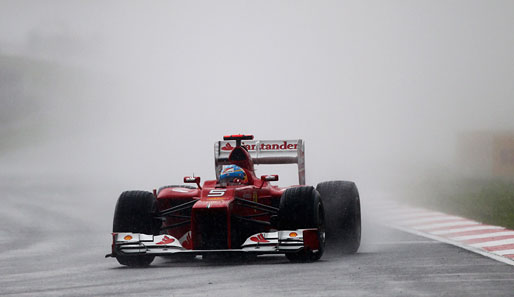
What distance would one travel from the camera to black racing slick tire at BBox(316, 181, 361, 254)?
13922 mm

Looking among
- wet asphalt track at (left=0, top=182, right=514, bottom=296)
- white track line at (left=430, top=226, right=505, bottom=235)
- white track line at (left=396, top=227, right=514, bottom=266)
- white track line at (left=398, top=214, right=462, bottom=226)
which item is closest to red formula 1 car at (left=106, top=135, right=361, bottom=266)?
wet asphalt track at (left=0, top=182, right=514, bottom=296)

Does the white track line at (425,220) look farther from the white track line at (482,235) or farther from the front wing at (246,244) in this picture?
the front wing at (246,244)

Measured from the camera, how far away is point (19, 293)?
9969 millimetres

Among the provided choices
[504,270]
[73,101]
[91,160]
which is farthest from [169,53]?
[504,270]

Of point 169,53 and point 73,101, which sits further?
point 73,101

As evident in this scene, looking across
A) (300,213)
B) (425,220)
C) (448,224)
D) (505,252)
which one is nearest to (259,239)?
(300,213)

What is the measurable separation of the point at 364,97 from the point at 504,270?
4104 centimetres

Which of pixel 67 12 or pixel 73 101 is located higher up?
pixel 67 12

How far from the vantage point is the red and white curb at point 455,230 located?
1345 centimetres

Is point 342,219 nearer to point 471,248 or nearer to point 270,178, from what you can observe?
point 270,178

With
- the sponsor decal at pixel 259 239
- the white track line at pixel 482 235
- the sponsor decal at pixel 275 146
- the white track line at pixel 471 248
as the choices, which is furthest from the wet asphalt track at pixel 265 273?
the sponsor decal at pixel 275 146

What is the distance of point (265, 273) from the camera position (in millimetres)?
11211

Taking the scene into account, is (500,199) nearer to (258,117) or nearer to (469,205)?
(469,205)

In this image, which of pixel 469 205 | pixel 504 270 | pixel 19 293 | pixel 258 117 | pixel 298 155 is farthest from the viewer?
pixel 258 117
